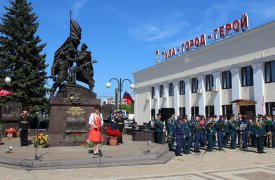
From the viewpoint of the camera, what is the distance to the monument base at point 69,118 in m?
14.6

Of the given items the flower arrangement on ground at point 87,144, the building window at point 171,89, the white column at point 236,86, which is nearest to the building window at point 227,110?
the white column at point 236,86

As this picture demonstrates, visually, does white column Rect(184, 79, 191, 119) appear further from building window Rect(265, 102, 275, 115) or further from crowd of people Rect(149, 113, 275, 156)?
crowd of people Rect(149, 113, 275, 156)

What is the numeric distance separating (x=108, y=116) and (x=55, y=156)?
33.5 ft

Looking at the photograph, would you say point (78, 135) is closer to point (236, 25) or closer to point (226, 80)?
point (226, 80)

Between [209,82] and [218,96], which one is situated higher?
[209,82]

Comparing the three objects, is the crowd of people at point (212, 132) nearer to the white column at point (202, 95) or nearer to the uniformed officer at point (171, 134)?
the uniformed officer at point (171, 134)

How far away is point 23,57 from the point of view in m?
29.8

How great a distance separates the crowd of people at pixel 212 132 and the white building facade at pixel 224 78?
5.17 metres

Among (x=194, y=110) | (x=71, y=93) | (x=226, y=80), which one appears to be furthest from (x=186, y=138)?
(x=194, y=110)

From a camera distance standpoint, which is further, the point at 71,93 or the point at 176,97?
the point at 176,97

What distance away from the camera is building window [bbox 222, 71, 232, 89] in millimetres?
29013

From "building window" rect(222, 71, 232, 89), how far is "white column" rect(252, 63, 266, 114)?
3.70 metres

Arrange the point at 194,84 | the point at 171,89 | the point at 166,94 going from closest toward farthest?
the point at 194,84, the point at 171,89, the point at 166,94

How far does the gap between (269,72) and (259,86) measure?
1.32 meters
